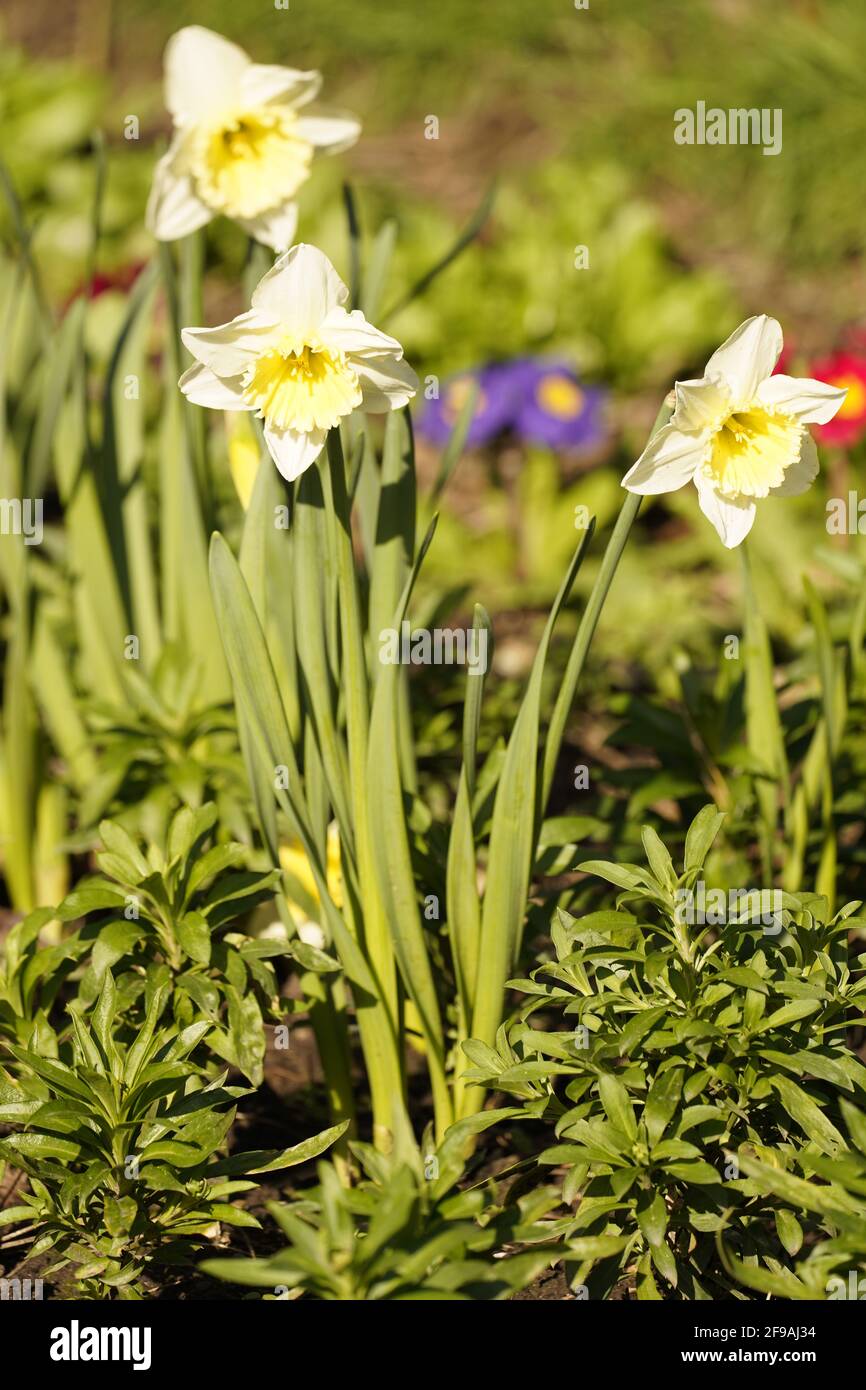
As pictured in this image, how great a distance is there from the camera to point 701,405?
49.5 inches

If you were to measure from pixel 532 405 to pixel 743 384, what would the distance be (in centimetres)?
199

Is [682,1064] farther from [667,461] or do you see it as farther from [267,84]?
[267,84]

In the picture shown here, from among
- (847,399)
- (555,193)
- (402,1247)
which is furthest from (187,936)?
(555,193)

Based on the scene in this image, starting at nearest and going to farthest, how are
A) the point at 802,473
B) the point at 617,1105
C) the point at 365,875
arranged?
the point at 617,1105 → the point at 802,473 → the point at 365,875

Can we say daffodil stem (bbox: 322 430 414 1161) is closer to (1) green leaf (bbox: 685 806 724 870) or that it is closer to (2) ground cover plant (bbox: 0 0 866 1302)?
(2) ground cover plant (bbox: 0 0 866 1302)

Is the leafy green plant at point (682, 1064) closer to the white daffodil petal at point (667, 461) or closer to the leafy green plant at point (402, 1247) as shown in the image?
the leafy green plant at point (402, 1247)

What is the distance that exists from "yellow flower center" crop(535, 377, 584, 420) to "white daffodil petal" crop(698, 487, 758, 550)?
1940mm

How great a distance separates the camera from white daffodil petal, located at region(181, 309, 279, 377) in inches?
48.8

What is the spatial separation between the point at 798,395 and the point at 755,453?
0.22 feet

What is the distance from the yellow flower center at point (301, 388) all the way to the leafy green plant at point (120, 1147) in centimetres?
60

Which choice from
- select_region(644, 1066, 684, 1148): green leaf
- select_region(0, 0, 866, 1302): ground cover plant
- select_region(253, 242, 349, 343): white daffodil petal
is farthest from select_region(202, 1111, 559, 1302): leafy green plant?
select_region(253, 242, 349, 343): white daffodil petal
